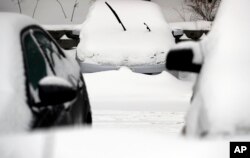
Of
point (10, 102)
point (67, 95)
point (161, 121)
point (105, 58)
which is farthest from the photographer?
point (105, 58)

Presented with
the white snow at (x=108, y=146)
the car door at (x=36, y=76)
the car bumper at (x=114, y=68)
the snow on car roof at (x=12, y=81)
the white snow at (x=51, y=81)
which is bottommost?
the car bumper at (x=114, y=68)

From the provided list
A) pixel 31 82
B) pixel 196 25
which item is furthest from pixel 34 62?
pixel 196 25

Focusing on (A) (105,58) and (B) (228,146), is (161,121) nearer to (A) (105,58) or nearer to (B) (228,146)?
(A) (105,58)

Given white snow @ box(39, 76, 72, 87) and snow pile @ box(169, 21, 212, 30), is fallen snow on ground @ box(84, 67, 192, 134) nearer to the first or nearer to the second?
white snow @ box(39, 76, 72, 87)

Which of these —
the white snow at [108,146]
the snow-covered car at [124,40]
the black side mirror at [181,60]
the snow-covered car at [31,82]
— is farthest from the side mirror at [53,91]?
the snow-covered car at [124,40]

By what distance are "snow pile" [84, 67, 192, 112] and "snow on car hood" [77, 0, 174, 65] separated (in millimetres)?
323

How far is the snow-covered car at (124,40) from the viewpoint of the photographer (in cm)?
827

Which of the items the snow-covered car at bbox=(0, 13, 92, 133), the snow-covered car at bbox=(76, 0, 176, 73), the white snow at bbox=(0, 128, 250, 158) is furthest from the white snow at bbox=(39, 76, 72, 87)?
the snow-covered car at bbox=(76, 0, 176, 73)

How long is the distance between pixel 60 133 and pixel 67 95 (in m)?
1.09

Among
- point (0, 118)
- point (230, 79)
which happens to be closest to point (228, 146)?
point (230, 79)

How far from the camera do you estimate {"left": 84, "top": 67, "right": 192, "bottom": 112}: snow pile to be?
8.06 meters

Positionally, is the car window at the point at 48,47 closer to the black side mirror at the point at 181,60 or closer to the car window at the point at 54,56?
the car window at the point at 54,56

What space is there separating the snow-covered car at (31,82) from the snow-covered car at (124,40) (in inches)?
179

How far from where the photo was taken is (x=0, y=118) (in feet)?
8.04
